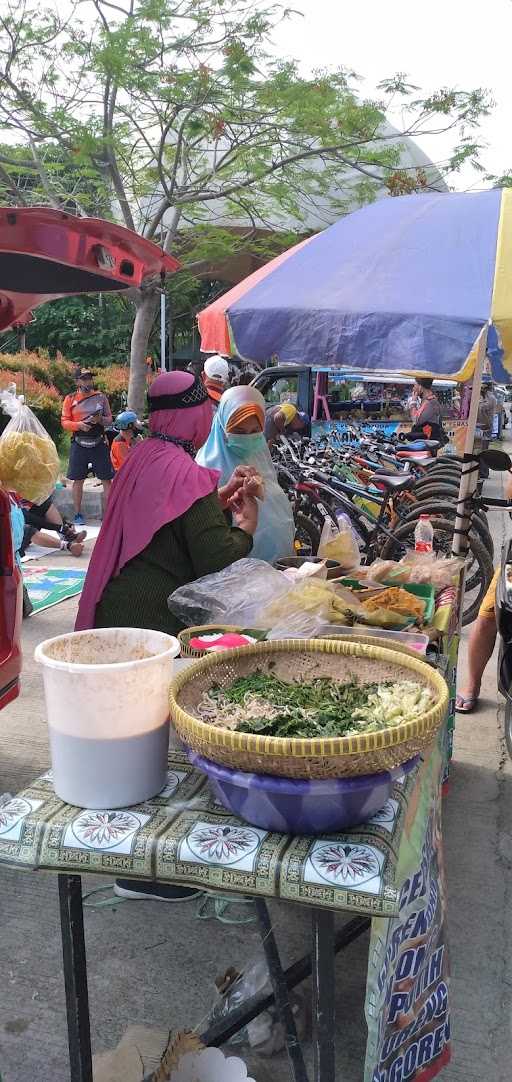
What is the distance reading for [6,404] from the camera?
5812 mm

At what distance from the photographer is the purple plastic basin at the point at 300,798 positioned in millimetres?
1334

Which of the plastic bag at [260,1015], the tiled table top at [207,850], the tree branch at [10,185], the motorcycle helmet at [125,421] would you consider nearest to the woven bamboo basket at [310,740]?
the tiled table top at [207,850]

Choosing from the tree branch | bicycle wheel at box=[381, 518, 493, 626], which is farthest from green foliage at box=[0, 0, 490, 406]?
bicycle wheel at box=[381, 518, 493, 626]

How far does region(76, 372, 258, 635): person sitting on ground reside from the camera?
252 centimetres

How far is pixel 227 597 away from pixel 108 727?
0.99m

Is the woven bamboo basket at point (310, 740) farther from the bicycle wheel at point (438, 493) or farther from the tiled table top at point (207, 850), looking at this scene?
the bicycle wheel at point (438, 493)

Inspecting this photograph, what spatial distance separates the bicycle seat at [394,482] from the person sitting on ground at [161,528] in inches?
181

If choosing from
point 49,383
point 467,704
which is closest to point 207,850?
point 467,704

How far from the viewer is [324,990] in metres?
1.44

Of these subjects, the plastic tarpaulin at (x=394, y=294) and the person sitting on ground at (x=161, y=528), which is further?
the plastic tarpaulin at (x=394, y=294)

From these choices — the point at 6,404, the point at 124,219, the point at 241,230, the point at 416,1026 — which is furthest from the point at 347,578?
the point at 241,230

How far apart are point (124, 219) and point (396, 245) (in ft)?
29.2

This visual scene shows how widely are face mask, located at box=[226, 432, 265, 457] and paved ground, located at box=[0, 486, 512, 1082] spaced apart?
2108 millimetres

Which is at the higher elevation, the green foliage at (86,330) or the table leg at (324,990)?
the green foliage at (86,330)
